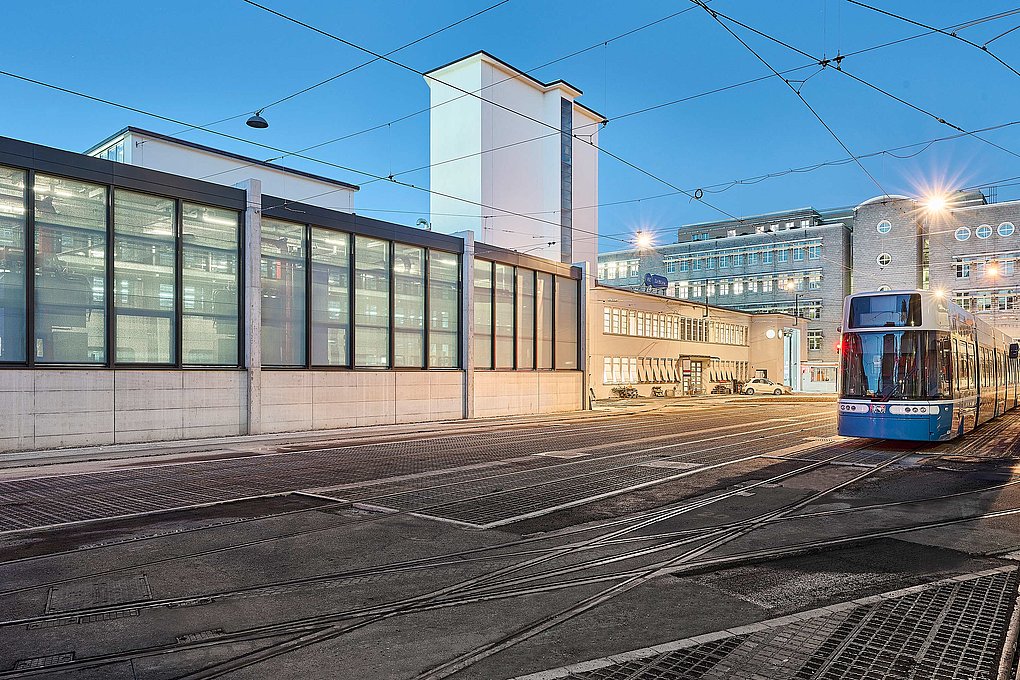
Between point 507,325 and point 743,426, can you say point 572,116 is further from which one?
point 743,426

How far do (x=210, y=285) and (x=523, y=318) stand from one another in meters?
15.4

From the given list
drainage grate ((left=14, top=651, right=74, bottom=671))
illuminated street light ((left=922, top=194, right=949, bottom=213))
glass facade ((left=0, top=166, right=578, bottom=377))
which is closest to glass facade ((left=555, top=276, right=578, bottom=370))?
glass facade ((left=0, top=166, right=578, bottom=377))

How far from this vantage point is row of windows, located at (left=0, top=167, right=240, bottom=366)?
17.8 m

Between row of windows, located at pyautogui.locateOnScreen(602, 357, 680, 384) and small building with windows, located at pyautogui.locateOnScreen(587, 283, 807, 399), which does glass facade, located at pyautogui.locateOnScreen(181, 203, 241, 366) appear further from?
row of windows, located at pyautogui.locateOnScreen(602, 357, 680, 384)

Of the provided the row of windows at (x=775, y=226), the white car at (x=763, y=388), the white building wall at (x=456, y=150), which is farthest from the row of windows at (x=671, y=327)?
the row of windows at (x=775, y=226)

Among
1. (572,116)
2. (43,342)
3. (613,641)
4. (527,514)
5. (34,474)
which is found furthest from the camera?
(572,116)

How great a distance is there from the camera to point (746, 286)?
87.9 m

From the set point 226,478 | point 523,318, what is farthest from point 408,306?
point 226,478

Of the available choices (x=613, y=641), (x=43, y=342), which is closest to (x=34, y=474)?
(x=43, y=342)

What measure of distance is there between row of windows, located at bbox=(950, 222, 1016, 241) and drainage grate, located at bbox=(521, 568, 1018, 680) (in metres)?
81.4

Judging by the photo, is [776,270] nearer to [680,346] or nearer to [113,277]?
[680,346]

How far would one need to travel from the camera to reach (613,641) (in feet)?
16.7

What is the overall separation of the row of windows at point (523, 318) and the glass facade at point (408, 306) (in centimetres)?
308

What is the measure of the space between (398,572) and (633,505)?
4.45 meters
